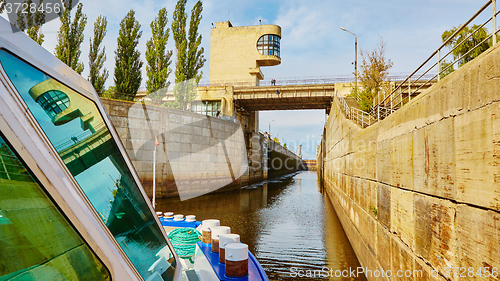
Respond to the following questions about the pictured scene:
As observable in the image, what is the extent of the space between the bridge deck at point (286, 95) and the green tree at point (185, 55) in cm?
578

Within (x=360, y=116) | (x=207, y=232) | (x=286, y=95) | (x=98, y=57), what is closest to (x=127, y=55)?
(x=98, y=57)

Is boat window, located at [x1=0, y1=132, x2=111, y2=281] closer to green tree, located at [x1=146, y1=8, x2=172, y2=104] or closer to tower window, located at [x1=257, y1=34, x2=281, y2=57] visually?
green tree, located at [x1=146, y1=8, x2=172, y2=104]

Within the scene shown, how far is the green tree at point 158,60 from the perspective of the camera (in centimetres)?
3012

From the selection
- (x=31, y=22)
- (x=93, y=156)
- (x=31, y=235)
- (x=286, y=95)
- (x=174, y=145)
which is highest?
(x=31, y=22)

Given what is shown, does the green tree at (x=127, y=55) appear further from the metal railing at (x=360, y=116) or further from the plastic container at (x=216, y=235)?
the plastic container at (x=216, y=235)

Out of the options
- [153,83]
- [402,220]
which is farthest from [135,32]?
[402,220]

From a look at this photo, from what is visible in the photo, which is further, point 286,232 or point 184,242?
point 286,232

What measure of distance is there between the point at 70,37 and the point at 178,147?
45.2 feet

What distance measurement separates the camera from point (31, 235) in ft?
3.95

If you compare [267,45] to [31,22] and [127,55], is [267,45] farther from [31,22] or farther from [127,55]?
[31,22]

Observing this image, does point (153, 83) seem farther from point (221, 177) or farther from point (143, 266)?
point (143, 266)

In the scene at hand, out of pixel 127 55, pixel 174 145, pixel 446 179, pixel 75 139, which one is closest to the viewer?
pixel 75 139

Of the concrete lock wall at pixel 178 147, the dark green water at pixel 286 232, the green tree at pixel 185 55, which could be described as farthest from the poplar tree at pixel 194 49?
the dark green water at pixel 286 232

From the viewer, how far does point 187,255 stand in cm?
423
